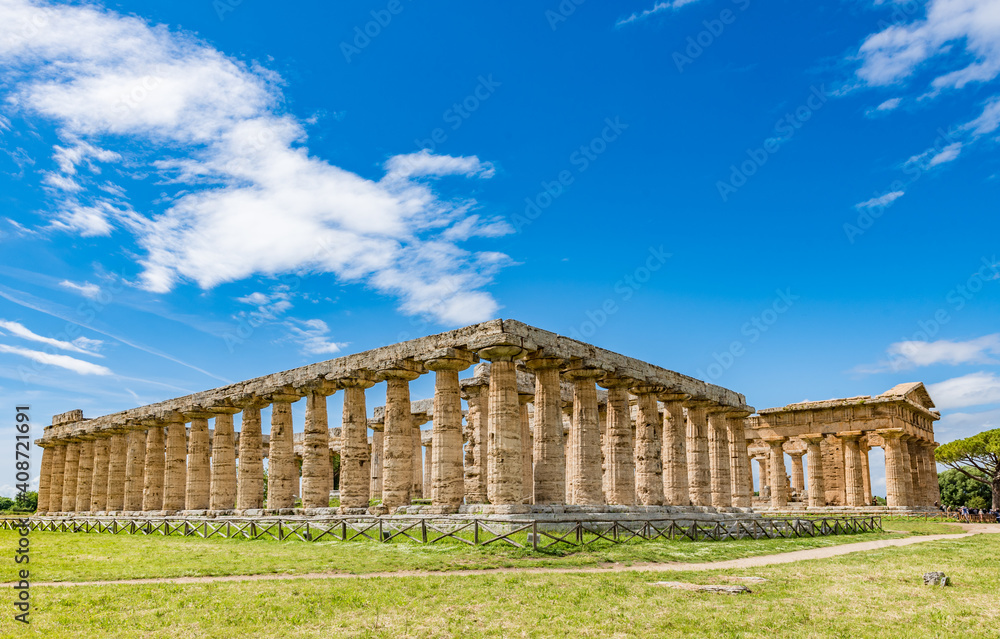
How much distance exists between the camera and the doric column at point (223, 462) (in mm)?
40844

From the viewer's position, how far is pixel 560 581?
1723 centimetres

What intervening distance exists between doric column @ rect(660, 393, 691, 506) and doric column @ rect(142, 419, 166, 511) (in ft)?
104

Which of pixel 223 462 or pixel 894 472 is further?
pixel 894 472

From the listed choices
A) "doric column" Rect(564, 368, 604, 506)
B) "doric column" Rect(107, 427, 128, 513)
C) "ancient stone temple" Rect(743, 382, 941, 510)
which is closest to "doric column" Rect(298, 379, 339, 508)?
"doric column" Rect(564, 368, 604, 506)

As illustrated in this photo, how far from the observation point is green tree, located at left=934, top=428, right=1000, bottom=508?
5891 centimetres

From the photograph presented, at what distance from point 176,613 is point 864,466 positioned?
176 ft

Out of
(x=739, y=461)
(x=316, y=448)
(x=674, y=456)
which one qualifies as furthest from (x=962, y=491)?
(x=316, y=448)

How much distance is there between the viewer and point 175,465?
149ft

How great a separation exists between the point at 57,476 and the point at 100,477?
854 centimetres

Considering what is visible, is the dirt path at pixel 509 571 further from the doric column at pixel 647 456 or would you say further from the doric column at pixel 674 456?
the doric column at pixel 674 456

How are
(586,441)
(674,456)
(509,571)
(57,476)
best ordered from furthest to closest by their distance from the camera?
(57,476) < (674,456) < (586,441) < (509,571)

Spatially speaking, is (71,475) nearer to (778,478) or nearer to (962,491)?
(778,478)

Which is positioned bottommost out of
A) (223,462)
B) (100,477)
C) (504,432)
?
(100,477)

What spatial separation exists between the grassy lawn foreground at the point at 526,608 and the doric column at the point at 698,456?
70.8 feet
